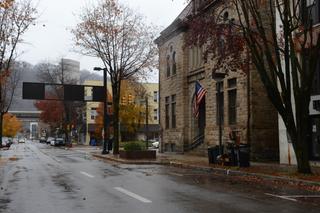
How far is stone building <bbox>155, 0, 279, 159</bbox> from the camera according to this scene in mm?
29344

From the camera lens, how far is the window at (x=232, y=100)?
3149 centimetres

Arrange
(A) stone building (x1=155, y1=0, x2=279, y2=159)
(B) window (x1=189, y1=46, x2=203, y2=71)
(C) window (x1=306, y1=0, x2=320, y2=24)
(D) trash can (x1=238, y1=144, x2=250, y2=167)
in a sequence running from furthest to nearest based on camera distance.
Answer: (B) window (x1=189, y1=46, x2=203, y2=71) → (A) stone building (x1=155, y1=0, x2=279, y2=159) → (C) window (x1=306, y1=0, x2=320, y2=24) → (D) trash can (x1=238, y1=144, x2=250, y2=167)

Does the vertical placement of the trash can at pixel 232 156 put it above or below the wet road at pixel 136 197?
above

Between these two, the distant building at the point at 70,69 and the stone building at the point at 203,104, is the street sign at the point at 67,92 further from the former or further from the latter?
the distant building at the point at 70,69

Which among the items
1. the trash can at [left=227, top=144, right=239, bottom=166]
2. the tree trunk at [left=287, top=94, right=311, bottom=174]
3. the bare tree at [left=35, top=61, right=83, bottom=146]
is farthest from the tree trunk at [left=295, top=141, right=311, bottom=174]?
the bare tree at [left=35, top=61, right=83, bottom=146]

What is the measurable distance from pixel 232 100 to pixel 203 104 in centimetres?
693

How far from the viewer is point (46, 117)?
93188 mm

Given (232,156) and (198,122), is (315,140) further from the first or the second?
(198,122)

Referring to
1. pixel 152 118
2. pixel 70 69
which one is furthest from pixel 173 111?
pixel 152 118

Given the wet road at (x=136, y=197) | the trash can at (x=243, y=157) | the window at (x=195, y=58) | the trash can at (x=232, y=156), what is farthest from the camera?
the window at (x=195, y=58)

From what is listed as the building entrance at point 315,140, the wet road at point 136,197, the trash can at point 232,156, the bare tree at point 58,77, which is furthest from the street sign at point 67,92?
the wet road at point 136,197

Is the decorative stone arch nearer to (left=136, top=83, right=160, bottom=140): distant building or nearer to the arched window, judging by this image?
the arched window

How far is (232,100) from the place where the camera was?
3200 centimetres

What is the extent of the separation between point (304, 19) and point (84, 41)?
23443mm
